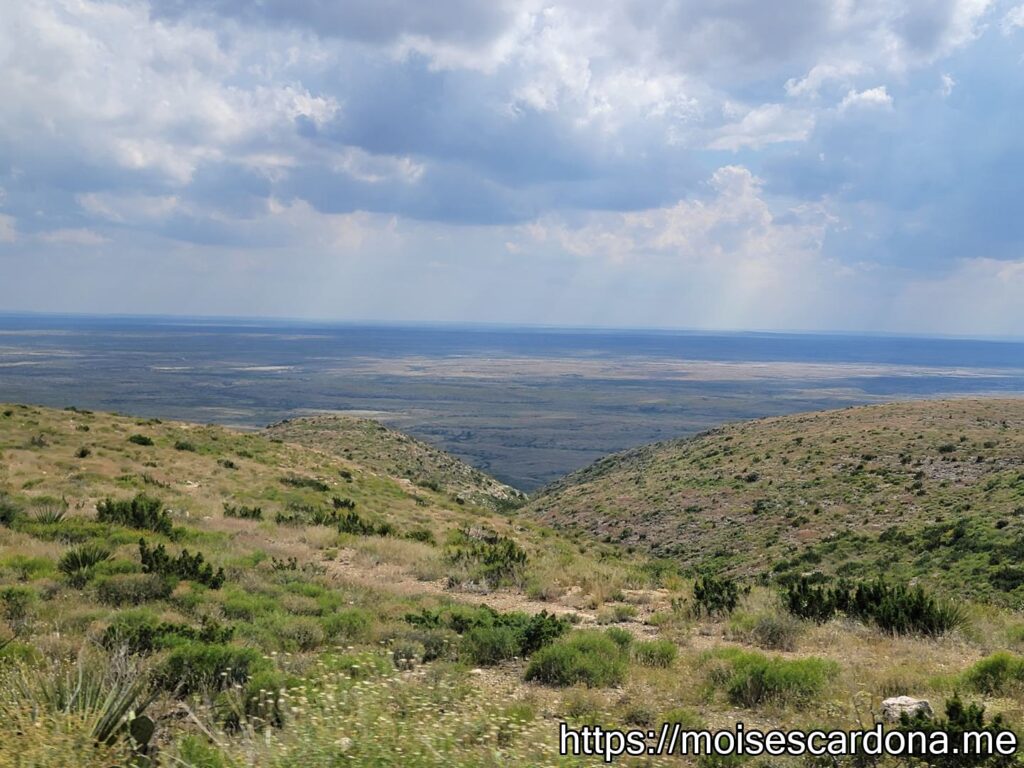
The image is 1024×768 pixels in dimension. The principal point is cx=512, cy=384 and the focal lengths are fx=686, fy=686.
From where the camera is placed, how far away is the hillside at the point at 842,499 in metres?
22.6

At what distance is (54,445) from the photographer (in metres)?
26.1

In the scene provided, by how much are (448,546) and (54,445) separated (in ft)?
58.1

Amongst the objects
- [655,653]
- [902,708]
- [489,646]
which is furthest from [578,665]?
[902,708]

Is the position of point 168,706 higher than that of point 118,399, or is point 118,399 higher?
point 168,706

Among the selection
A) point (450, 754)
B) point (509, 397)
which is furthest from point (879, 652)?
point (509, 397)

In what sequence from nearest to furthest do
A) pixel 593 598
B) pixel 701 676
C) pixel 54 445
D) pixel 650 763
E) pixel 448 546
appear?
pixel 650 763
pixel 701 676
pixel 593 598
pixel 448 546
pixel 54 445

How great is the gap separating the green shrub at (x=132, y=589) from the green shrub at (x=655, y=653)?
6445 mm

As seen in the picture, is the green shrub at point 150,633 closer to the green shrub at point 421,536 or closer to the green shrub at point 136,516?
the green shrub at point 136,516

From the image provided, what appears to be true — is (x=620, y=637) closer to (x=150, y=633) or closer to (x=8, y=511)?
(x=150, y=633)

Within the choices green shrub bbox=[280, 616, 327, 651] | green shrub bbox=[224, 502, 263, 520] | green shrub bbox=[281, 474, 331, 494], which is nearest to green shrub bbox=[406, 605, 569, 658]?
green shrub bbox=[280, 616, 327, 651]

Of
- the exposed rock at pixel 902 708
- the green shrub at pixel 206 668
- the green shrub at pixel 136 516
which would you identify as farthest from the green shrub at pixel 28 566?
the exposed rock at pixel 902 708

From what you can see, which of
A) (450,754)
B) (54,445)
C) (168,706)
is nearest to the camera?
(450,754)

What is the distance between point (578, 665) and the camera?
7219 mm

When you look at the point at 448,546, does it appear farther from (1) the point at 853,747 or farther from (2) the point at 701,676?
(1) the point at 853,747
